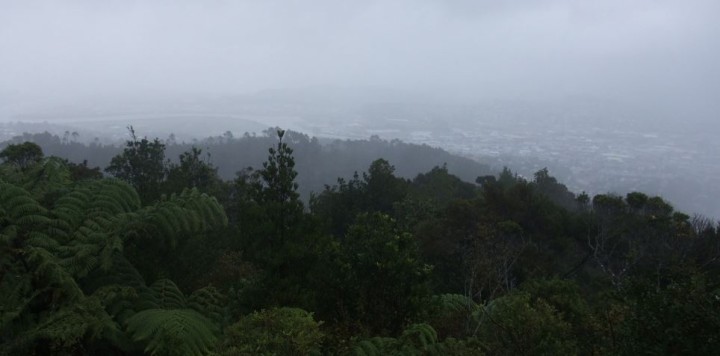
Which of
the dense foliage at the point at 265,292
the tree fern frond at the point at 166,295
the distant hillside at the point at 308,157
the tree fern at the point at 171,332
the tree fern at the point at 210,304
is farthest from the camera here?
the distant hillside at the point at 308,157

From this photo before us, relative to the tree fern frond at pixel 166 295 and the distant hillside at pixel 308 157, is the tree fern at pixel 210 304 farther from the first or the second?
the distant hillside at pixel 308 157

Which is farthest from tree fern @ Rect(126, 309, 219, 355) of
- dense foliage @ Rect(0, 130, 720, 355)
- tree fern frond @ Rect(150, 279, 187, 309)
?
tree fern frond @ Rect(150, 279, 187, 309)

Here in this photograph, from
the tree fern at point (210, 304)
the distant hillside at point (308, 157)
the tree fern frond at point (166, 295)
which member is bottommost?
the distant hillside at point (308, 157)

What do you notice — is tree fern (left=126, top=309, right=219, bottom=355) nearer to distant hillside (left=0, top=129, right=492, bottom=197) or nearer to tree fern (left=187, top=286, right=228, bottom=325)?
tree fern (left=187, top=286, right=228, bottom=325)

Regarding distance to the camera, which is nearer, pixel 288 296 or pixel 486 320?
pixel 288 296

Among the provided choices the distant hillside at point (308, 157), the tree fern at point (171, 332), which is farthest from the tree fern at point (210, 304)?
the distant hillside at point (308, 157)

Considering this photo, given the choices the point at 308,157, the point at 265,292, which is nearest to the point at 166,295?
the point at 265,292

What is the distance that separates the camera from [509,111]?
14762 cm

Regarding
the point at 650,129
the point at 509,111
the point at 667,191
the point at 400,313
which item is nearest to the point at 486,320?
the point at 400,313

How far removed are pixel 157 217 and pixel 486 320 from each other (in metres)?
3.99

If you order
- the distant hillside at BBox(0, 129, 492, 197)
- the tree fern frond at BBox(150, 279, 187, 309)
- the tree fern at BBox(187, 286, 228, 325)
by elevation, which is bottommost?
the distant hillside at BBox(0, 129, 492, 197)

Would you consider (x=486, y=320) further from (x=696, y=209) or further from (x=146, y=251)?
(x=696, y=209)

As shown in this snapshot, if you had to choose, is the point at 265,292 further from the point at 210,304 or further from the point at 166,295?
the point at 166,295

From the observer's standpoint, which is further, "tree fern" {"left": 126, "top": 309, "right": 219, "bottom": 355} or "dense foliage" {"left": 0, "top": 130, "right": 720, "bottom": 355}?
"tree fern" {"left": 126, "top": 309, "right": 219, "bottom": 355}
